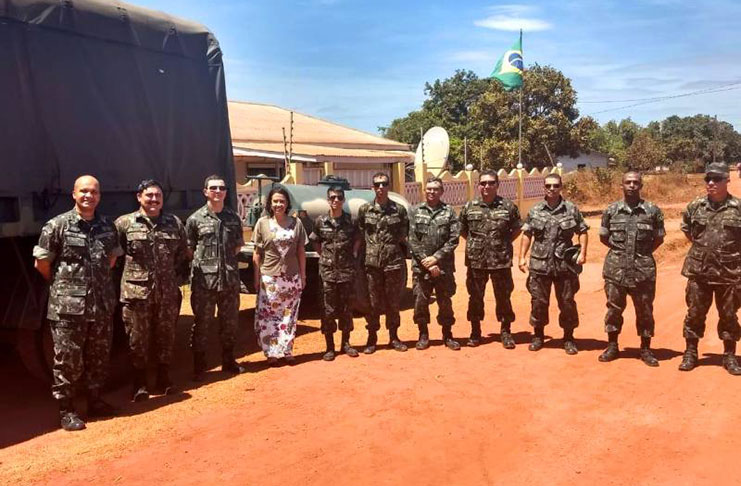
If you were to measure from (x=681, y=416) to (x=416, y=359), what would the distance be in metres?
2.38

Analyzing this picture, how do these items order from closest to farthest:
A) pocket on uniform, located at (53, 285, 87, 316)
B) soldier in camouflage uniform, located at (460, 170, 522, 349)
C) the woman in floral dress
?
pocket on uniform, located at (53, 285, 87, 316) < the woman in floral dress < soldier in camouflage uniform, located at (460, 170, 522, 349)

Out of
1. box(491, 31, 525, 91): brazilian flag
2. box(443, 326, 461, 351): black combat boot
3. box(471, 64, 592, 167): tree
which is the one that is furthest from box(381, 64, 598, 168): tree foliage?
box(443, 326, 461, 351): black combat boot

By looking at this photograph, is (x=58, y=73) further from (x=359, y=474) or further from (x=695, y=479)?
(x=695, y=479)

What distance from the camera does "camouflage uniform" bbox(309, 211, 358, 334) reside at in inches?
237

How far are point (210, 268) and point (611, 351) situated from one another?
3.76 m

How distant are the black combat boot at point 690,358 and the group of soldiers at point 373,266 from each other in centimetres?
1

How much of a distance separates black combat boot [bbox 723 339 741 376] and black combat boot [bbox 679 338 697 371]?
0.78 ft

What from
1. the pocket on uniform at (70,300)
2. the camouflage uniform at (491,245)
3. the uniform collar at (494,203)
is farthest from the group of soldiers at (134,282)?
the uniform collar at (494,203)

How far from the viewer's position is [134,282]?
15.8 feet

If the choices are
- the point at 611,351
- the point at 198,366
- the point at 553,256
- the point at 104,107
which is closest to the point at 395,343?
the point at 553,256

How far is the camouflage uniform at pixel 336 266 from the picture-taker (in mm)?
6012

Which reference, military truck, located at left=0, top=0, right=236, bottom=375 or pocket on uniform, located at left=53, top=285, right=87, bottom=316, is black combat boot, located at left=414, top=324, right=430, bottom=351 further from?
pocket on uniform, located at left=53, top=285, right=87, bottom=316

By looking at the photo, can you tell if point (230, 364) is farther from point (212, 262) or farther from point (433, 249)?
point (433, 249)

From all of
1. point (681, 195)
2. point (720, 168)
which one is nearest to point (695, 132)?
point (681, 195)
